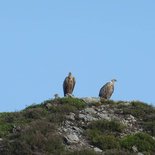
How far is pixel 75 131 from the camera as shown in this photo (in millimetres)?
29547

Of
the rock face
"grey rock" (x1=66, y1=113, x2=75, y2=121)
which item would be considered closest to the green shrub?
the rock face

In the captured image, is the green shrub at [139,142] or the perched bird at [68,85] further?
the perched bird at [68,85]

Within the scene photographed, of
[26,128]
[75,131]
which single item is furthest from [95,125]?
[26,128]

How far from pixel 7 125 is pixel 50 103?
356 cm

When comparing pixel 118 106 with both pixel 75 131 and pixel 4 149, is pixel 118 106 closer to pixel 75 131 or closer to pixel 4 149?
pixel 75 131

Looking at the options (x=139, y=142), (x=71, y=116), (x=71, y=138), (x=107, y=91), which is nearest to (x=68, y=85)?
(x=107, y=91)

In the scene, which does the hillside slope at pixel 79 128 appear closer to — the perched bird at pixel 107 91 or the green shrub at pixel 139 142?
the green shrub at pixel 139 142

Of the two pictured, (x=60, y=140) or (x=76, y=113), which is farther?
(x=76, y=113)

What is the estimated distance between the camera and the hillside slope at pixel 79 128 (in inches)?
1075

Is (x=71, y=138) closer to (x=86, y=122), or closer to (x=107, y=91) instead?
(x=86, y=122)

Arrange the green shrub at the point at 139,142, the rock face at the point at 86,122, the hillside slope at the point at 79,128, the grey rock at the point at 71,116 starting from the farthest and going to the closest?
the grey rock at the point at 71,116 → the green shrub at the point at 139,142 → the rock face at the point at 86,122 → the hillside slope at the point at 79,128

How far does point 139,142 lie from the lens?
28.7 metres

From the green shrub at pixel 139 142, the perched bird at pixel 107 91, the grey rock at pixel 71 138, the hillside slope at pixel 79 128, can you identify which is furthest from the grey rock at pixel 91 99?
the grey rock at pixel 71 138

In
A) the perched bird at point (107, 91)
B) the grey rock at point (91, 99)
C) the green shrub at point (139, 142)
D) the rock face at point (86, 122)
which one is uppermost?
the perched bird at point (107, 91)
